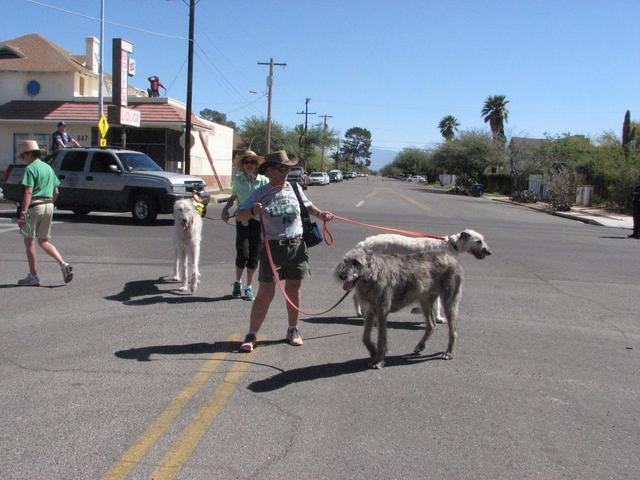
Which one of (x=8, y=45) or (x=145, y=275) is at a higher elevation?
(x=8, y=45)

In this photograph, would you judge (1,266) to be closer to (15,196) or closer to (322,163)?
(15,196)

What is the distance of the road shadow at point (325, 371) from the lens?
4941mm

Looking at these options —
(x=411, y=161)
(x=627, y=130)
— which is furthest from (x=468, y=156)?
(x=411, y=161)

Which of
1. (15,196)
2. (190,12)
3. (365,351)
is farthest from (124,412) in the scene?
(190,12)

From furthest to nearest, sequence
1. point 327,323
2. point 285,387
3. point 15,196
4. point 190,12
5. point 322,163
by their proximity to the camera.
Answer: point 322,163, point 190,12, point 15,196, point 327,323, point 285,387

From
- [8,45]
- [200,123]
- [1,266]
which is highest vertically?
[8,45]

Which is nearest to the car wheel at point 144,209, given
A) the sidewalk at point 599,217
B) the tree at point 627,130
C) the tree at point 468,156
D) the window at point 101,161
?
the window at point 101,161

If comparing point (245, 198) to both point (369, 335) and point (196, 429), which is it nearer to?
point (369, 335)

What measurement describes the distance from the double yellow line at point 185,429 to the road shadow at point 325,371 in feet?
0.84

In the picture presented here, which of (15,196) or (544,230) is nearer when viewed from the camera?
(15,196)

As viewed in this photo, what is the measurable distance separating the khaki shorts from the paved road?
754 mm

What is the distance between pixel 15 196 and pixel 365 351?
14800 mm

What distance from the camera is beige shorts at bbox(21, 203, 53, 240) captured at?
8133 millimetres

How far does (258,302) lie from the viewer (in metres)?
5.79
